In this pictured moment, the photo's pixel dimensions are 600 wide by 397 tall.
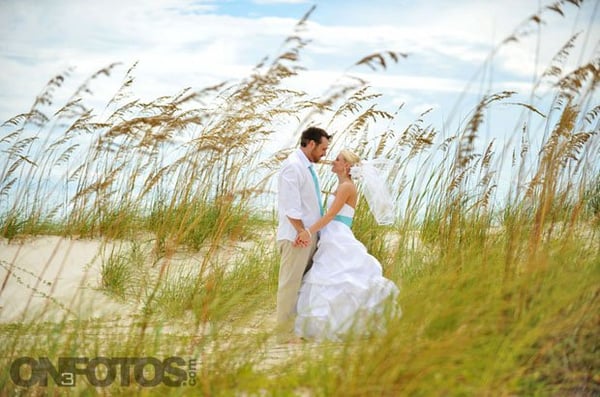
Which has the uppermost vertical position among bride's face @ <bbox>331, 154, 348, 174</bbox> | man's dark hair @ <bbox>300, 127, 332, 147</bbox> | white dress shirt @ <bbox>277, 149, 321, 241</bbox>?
man's dark hair @ <bbox>300, 127, 332, 147</bbox>

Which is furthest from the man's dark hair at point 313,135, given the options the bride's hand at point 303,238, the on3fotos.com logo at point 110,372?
the on3fotos.com logo at point 110,372

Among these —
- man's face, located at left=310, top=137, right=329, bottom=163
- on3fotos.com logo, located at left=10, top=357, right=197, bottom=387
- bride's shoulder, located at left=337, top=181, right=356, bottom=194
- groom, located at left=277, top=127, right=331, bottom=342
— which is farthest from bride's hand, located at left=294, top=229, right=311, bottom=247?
on3fotos.com logo, located at left=10, top=357, right=197, bottom=387

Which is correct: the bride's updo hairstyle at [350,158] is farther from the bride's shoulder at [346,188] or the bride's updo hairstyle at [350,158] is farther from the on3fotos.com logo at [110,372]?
the on3fotos.com logo at [110,372]

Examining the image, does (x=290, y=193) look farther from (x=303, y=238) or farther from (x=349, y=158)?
(x=349, y=158)

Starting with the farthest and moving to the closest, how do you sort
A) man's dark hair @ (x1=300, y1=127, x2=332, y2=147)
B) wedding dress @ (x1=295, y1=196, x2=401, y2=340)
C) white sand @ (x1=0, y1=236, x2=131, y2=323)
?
1. white sand @ (x1=0, y1=236, x2=131, y2=323)
2. man's dark hair @ (x1=300, y1=127, x2=332, y2=147)
3. wedding dress @ (x1=295, y1=196, x2=401, y2=340)

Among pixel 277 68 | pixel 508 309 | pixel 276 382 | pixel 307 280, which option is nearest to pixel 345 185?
pixel 307 280

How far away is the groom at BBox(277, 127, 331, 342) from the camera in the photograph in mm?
4996

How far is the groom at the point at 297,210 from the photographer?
500 centimetres

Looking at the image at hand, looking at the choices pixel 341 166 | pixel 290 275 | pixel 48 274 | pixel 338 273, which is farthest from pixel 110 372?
pixel 48 274

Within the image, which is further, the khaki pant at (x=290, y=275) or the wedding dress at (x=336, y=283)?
the khaki pant at (x=290, y=275)

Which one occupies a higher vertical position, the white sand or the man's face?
the man's face

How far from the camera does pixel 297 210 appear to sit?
4.96 meters

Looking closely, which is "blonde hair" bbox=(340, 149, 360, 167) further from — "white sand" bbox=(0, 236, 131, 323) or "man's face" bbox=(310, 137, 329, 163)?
"white sand" bbox=(0, 236, 131, 323)

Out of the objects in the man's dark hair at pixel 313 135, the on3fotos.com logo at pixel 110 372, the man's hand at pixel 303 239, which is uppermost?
the man's dark hair at pixel 313 135
